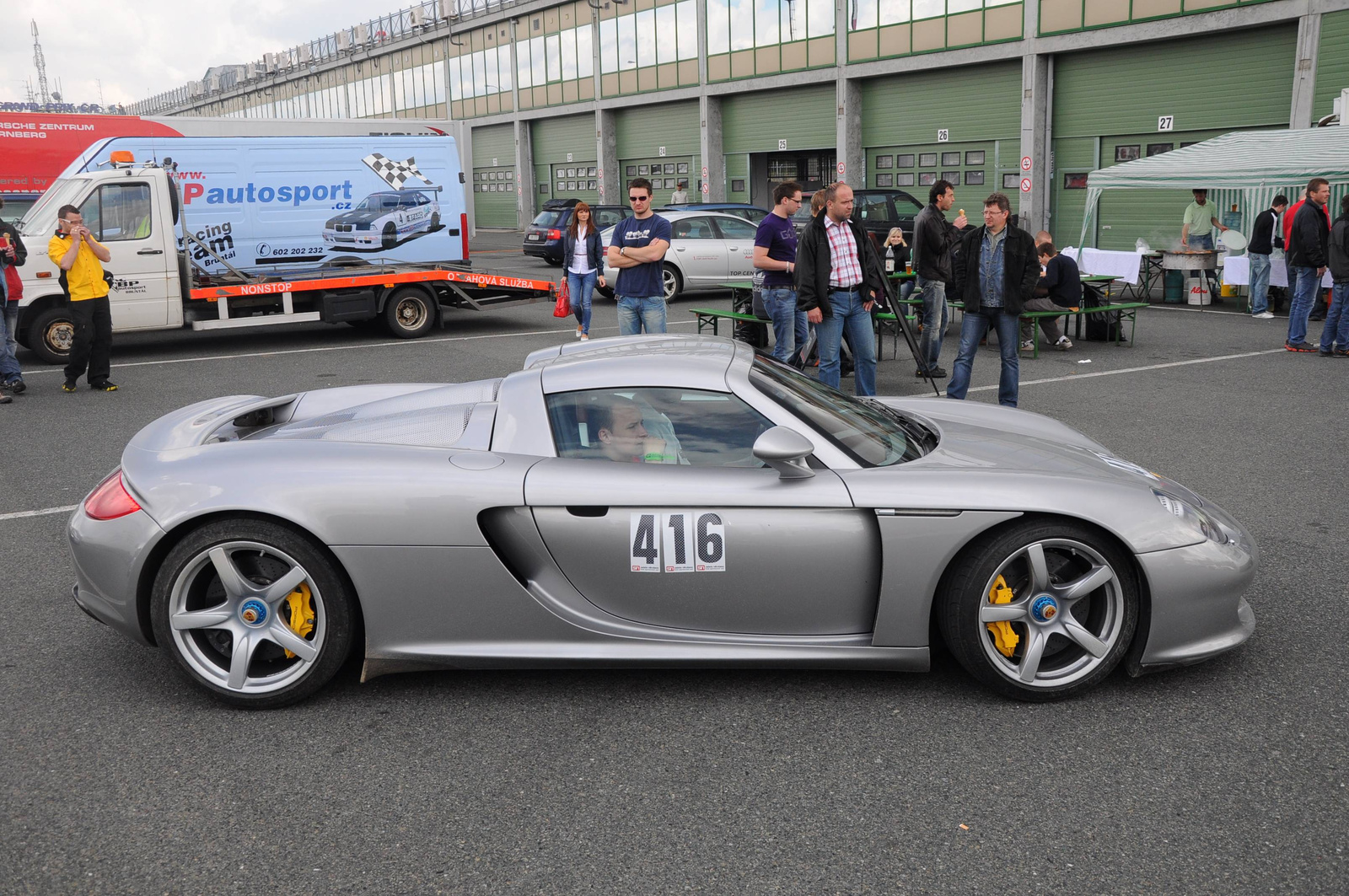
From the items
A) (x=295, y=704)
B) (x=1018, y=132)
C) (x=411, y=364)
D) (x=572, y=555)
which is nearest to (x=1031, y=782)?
(x=572, y=555)

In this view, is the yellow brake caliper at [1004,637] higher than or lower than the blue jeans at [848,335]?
lower

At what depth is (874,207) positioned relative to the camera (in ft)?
66.8

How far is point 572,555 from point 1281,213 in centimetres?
1509

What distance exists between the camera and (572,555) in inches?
143

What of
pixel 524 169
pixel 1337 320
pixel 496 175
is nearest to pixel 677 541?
pixel 1337 320

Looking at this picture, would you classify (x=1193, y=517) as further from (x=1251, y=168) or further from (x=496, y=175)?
(x=496, y=175)

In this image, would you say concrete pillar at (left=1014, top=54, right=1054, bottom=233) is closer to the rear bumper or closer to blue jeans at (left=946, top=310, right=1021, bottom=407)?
blue jeans at (left=946, top=310, right=1021, bottom=407)

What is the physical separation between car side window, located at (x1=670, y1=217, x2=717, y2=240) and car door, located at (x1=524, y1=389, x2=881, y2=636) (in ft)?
46.1

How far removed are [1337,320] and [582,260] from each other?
788 centimetres

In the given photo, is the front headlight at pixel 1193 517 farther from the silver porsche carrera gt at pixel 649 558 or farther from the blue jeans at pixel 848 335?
the blue jeans at pixel 848 335

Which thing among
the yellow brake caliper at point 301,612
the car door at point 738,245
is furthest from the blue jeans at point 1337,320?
the yellow brake caliper at point 301,612

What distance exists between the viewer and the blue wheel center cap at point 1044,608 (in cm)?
365

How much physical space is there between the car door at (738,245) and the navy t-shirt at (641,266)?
808cm

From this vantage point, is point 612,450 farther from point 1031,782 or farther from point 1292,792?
point 1292,792
